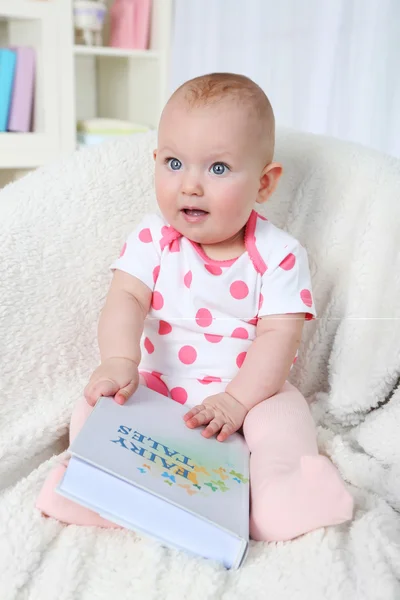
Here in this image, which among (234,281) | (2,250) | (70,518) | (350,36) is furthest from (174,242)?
(350,36)

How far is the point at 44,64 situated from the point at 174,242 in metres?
0.96

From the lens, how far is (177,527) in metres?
0.47

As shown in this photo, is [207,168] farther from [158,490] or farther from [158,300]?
[158,490]

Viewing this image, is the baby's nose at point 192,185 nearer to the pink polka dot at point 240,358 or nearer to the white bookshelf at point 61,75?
the pink polka dot at point 240,358

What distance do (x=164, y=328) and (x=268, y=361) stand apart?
12 cm

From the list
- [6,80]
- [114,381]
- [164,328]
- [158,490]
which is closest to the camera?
[158,490]

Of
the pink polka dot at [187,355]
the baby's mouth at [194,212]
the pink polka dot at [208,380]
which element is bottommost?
the pink polka dot at [208,380]

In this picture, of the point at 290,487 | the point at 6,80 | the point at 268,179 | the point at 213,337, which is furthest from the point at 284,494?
the point at 6,80

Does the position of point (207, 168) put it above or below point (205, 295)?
above

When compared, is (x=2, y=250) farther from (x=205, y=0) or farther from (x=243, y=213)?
(x=205, y=0)

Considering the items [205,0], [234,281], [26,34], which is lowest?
[234,281]

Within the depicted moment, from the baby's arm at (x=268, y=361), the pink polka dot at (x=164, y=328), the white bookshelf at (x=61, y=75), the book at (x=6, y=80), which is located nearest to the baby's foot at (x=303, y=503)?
the baby's arm at (x=268, y=361)

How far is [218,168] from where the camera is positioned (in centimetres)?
62

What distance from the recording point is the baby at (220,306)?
551mm
